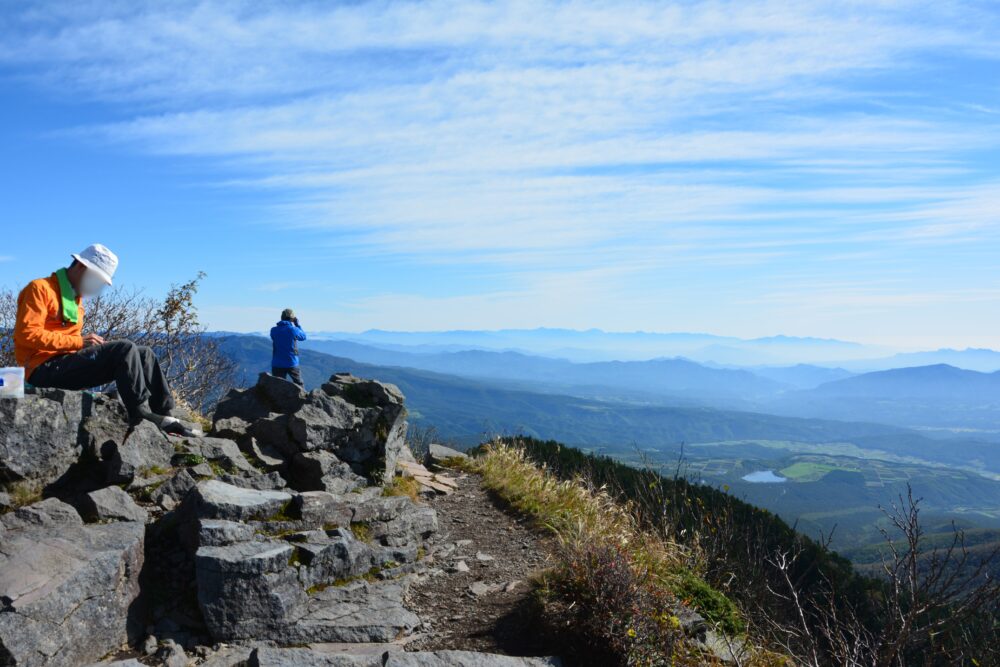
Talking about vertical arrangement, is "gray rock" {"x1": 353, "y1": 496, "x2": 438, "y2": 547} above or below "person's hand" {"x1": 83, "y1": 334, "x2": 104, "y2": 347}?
below

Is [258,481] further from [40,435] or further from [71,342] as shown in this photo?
[71,342]

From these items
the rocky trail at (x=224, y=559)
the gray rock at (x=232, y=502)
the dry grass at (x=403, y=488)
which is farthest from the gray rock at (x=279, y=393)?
the gray rock at (x=232, y=502)

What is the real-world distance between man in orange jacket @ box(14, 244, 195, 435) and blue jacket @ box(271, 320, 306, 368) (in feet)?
23.3

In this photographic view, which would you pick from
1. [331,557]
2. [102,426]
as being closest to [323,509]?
[331,557]

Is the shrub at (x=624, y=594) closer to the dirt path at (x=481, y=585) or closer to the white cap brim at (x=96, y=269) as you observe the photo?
the dirt path at (x=481, y=585)

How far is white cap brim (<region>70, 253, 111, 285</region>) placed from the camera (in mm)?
7355

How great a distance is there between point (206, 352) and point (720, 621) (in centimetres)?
2382

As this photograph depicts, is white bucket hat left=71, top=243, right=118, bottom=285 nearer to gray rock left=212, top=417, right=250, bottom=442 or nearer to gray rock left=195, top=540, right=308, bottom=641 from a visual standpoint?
gray rock left=212, top=417, right=250, bottom=442

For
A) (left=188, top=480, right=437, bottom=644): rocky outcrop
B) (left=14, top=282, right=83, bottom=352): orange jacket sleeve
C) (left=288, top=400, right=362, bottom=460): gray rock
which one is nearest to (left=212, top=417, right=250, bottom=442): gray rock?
(left=288, top=400, right=362, bottom=460): gray rock

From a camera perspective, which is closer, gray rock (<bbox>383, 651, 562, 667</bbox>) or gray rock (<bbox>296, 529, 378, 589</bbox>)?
gray rock (<bbox>383, 651, 562, 667</bbox>)

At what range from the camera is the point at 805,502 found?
508ft

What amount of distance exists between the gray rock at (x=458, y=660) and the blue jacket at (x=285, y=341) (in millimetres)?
10005

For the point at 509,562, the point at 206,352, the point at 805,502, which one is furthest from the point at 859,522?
the point at 509,562

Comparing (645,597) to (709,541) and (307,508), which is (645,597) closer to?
(307,508)
